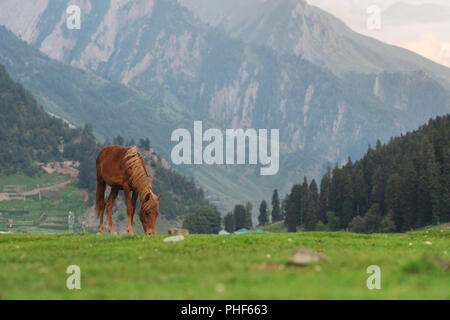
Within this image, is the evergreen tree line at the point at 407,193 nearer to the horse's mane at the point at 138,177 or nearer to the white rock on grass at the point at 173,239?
the horse's mane at the point at 138,177

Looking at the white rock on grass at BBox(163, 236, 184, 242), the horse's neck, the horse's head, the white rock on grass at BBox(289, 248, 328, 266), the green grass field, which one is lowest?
the green grass field

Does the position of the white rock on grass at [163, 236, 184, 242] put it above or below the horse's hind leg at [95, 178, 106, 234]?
below

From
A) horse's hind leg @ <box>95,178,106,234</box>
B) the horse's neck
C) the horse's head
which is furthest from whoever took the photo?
horse's hind leg @ <box>95,178,106,234</box>

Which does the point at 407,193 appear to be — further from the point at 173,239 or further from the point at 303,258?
the point at 303,258

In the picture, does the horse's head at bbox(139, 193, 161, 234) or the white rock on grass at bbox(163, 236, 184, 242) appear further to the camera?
the horse's head at bbox(139, 193, 161, 234)

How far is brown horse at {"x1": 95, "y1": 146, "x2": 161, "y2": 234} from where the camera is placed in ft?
124

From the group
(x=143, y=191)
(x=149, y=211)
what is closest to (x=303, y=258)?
(x=149, y=211)

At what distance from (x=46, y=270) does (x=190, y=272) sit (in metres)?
5.17

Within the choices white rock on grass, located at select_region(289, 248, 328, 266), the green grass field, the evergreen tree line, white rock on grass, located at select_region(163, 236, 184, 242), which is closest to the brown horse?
white rock on grass, located at select_region(163, 236, 184, 242)

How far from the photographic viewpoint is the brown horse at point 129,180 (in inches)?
1494

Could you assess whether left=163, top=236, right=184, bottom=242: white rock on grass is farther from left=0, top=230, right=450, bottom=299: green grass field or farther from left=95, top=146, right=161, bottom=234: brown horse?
left=95, top=146, right=161, bottom=234: brown horse

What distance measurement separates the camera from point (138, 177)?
3862cm

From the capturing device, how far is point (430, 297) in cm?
1466

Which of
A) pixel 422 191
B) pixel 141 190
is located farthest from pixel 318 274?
pixel 422 191
